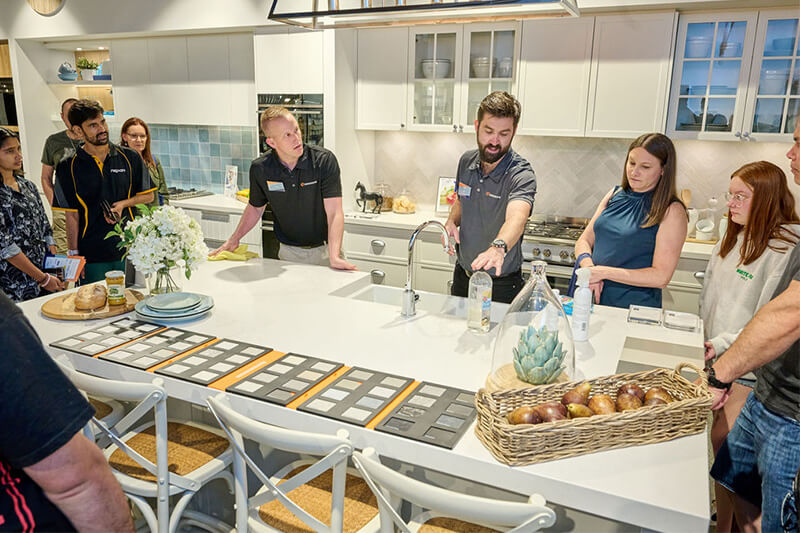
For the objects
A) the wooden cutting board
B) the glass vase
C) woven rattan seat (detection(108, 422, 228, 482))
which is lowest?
woven rattan seat (detection(108, 422, 228, 482))

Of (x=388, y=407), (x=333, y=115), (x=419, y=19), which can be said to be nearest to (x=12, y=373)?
(x=388, y=407)

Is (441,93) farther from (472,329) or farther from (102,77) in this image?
(102,77)

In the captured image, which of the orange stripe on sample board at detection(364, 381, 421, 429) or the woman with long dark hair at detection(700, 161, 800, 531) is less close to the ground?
the woman with long dark hair at detection(700, 161, 800, 531)

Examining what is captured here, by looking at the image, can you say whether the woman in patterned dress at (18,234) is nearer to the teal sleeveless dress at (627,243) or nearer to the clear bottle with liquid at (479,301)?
the clear bottle with liquid at (479,301)

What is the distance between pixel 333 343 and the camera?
2119 mm

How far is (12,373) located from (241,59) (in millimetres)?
4771

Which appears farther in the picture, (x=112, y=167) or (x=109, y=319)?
(x=112, y=167)

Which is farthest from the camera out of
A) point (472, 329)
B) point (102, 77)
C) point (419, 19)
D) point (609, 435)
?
point (102, 77)

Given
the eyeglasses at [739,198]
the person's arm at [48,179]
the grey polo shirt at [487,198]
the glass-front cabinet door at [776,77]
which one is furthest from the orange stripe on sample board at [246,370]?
the person's arm at [48,179]

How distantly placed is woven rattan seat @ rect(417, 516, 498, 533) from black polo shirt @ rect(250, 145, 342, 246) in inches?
82.5

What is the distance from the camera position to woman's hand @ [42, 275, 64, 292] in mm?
3291

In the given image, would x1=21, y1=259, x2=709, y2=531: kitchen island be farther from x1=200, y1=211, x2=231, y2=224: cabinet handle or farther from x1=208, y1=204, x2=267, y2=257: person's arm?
x1=200, y1=211, x2=231, y2=224: cabinet handle

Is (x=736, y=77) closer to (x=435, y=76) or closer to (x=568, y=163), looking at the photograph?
(x=568, y=163)

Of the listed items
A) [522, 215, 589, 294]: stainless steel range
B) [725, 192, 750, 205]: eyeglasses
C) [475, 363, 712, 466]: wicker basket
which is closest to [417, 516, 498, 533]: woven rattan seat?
[475, 363, 712, 466]: wicker basket
